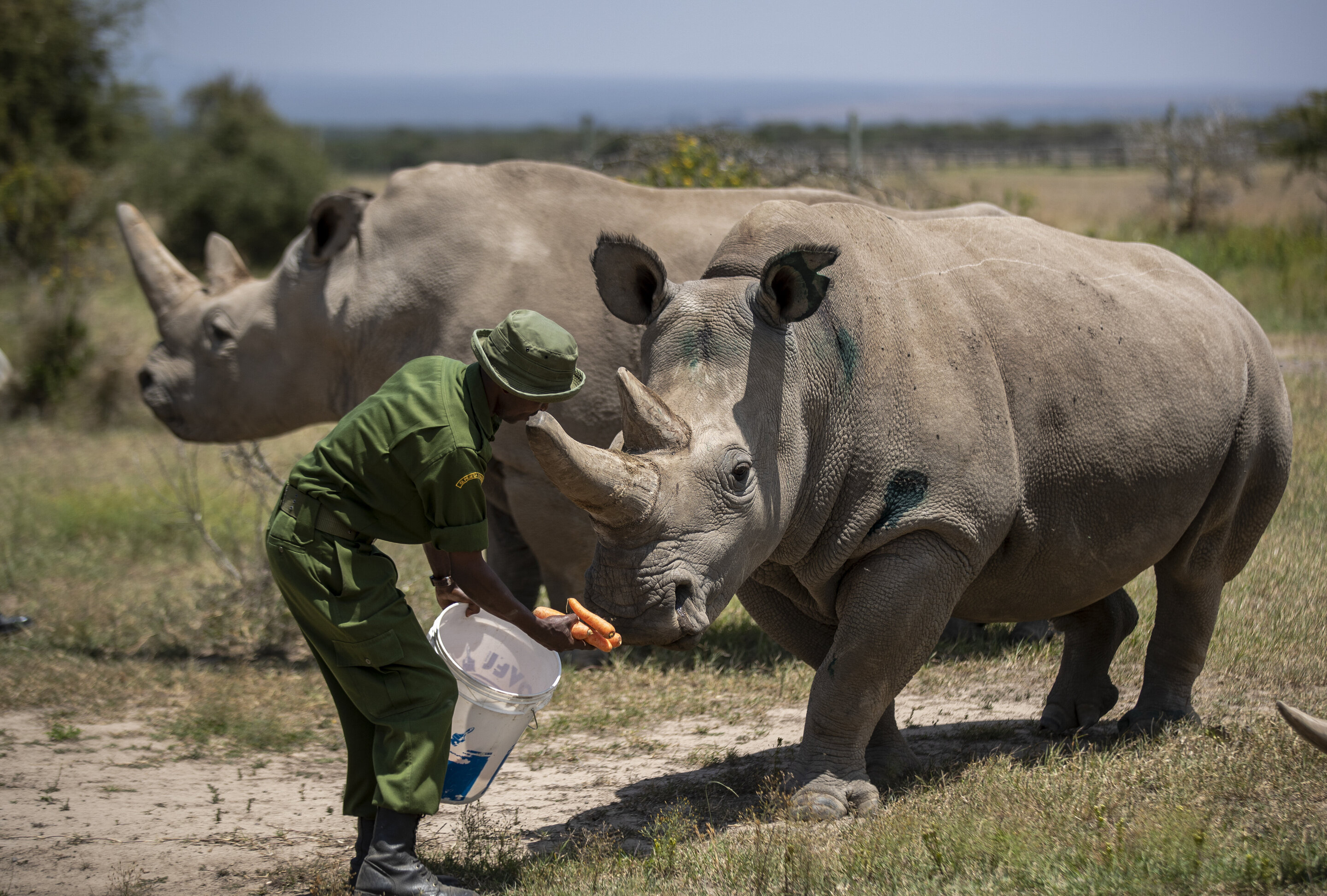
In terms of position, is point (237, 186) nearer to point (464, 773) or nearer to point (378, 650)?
point (464, 773)

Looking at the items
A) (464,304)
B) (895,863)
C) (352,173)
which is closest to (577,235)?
(464,304)

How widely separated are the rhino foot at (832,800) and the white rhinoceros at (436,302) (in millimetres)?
2304

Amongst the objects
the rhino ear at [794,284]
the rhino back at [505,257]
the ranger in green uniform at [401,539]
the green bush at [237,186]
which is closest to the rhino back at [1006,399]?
the rhino ear at [794,284]

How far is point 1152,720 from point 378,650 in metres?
3.01

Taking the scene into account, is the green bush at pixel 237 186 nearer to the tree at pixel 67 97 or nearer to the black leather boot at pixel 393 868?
the tree at pixel 67 97

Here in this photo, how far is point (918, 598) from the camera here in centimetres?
433

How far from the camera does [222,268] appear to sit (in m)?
7.70

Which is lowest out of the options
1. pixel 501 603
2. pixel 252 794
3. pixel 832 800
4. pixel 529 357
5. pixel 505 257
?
pixel 252 794

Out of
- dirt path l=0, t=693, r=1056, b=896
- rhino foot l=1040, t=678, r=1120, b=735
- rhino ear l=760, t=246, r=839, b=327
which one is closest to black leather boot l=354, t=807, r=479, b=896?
dirt path l=0, t=693, r=1056, b=896

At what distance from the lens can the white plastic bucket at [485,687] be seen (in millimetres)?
4035

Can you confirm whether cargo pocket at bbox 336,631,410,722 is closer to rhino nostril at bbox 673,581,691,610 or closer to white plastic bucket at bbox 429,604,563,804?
white plastic bucket at bbox 429,604,563,804

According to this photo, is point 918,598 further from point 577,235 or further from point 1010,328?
point 577,235

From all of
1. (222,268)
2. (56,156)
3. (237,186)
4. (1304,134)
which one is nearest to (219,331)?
(222,268)

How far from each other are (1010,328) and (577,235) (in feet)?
8.51
